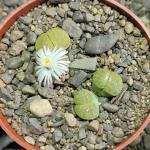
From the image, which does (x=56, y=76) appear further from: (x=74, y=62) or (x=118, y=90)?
(x=118, y=90)

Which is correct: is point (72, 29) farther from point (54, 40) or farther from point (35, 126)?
point (35, 126)

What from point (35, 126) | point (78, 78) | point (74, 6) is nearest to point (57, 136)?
point (35, 126)

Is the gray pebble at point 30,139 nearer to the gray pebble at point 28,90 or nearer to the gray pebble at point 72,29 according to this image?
the gray pebble at point 28,90

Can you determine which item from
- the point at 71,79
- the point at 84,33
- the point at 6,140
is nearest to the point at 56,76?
the point at 71,79

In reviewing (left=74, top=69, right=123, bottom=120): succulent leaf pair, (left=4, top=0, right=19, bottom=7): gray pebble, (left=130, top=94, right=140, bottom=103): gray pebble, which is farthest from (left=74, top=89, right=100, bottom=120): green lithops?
(left=4, top=0, right=19, bottom=7): gray pebble

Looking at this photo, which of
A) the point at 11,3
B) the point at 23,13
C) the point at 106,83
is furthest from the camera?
the point at 11,3

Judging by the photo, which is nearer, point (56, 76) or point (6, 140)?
point (56, 76)

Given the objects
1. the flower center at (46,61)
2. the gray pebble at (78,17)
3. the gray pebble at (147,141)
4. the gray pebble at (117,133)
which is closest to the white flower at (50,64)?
the flower center at (46,61)
